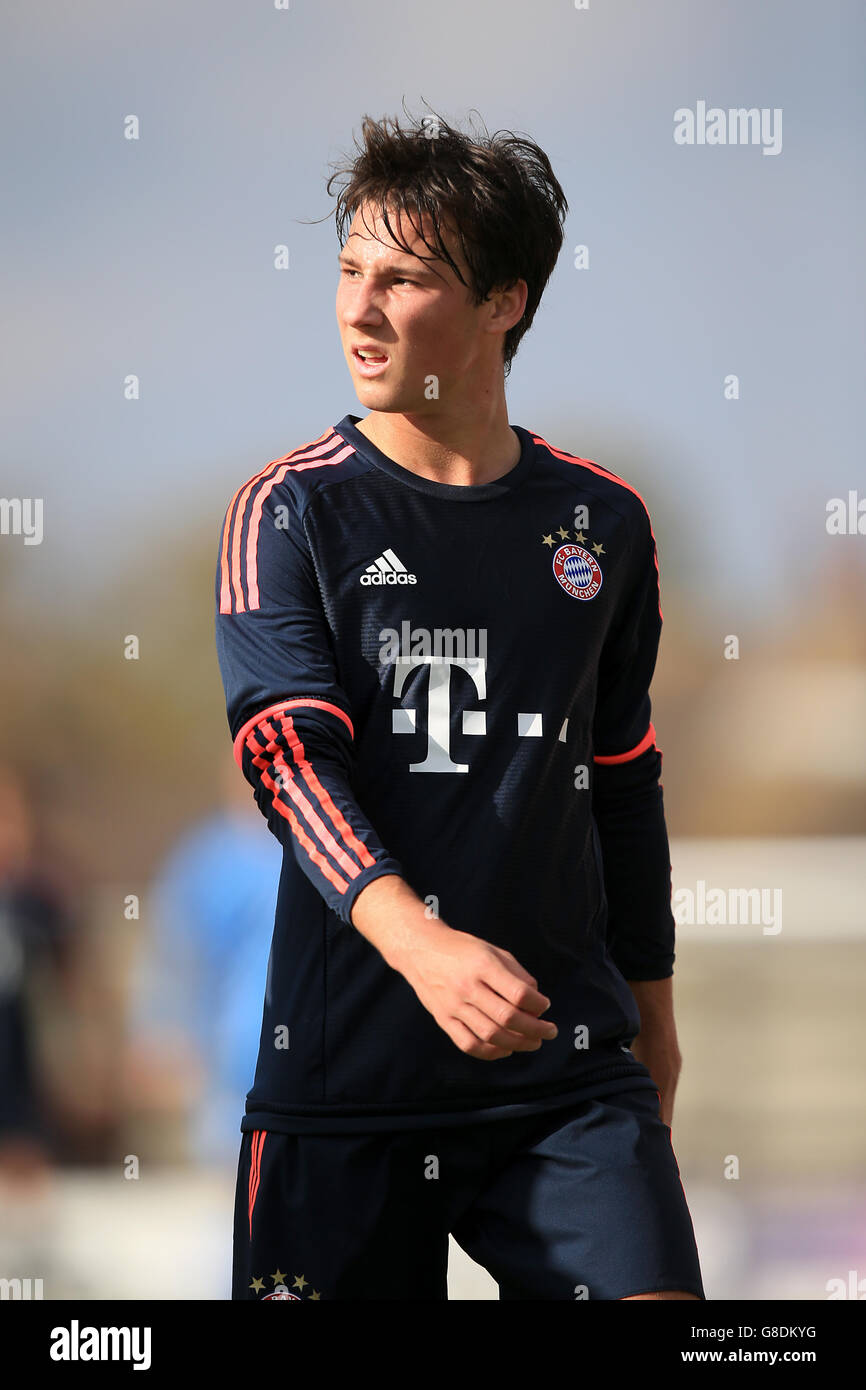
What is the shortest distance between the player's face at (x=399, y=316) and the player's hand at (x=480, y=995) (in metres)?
0.78

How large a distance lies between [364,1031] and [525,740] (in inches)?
16.5

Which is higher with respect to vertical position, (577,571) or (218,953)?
(577,571)

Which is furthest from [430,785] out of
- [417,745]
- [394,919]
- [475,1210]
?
[475,1210]

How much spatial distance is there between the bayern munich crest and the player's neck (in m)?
0.14

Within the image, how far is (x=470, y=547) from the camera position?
2096mm

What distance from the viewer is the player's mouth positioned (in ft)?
6.77

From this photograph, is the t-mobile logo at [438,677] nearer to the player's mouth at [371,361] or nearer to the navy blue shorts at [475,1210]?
the player's mouth at [371,361]

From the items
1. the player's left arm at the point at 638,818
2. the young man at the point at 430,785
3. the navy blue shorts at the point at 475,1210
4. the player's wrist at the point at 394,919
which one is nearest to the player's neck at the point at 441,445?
the young man at the point at 430,785

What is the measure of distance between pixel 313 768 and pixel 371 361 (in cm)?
56

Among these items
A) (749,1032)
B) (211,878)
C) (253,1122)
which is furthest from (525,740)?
(749,1032)

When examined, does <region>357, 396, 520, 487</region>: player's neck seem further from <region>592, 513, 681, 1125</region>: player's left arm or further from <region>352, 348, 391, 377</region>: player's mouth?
<region>592, 513, 681, 1125</region>: player's left arm

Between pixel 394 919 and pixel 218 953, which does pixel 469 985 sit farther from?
pixel 218 953

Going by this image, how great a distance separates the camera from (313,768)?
1863 mm
